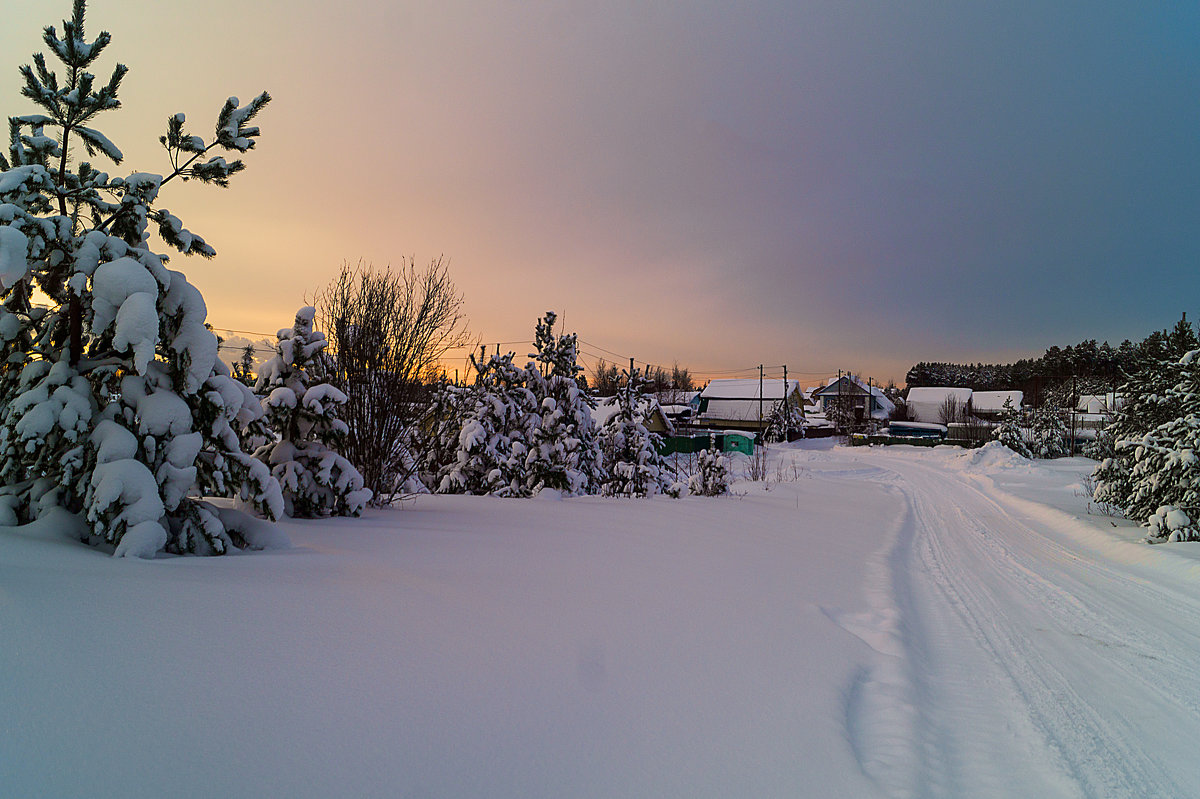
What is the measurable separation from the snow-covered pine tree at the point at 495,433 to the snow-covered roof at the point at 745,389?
5405cm

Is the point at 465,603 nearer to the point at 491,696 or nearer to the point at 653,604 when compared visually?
the point at 491,696

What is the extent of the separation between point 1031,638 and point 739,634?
9.56ft

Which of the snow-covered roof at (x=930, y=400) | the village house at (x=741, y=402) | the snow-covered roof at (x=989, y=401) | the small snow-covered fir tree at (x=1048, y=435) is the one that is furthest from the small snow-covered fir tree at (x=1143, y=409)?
the snow-covered roof at (x=930, y=400)

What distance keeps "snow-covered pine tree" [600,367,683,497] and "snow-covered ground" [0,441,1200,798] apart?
910 cm

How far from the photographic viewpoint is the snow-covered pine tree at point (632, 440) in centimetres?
1545

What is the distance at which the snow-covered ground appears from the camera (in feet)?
6.15

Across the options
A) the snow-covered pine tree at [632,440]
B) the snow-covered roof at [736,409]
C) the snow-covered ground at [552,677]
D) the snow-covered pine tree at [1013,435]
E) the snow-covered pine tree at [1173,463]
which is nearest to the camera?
the snow-covered ground at [552,677]

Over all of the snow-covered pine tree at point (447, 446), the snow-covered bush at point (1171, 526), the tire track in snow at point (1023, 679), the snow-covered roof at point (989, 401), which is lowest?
the tire track in snow at point (1023, 679)

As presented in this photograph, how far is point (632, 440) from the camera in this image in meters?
16.4

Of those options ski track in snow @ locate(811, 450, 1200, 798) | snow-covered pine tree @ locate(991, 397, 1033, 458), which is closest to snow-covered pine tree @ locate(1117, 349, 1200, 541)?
ski track in snow @ locate(811, 450, 1200, 798)

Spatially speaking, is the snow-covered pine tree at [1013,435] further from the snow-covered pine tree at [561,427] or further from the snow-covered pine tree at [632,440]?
the snow-covered pine tree at [561,427]

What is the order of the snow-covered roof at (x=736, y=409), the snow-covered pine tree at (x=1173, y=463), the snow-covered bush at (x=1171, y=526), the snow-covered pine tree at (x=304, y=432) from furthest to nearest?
the snow-covered roof at (x=736, y=409) → the snow-covered pine tree at (x=1173, y=463) → the snow-covered bush at (x=1171, y=526) → the snow-covered pine tree at (x=304, y=432)

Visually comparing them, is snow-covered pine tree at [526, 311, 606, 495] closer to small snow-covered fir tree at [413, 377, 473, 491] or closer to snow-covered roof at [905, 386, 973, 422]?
small snow-covered fir tree at [413, 377, 473, 491]

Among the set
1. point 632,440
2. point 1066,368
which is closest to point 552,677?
point 632,440
